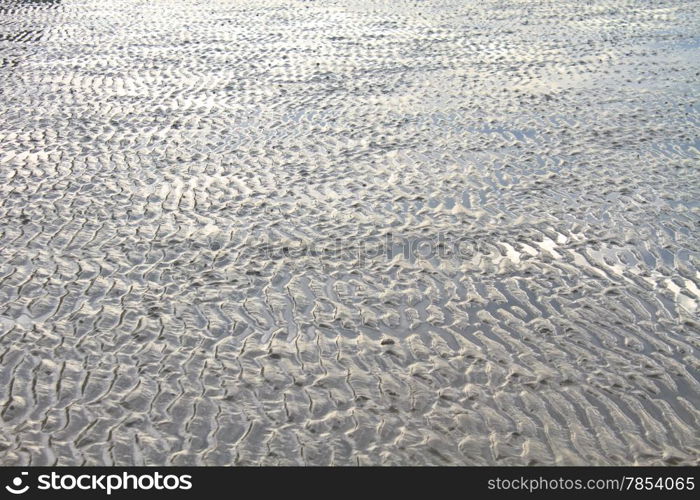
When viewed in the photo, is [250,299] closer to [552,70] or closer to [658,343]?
[658,343]

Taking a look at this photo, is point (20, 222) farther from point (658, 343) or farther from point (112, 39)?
point (112, 39)

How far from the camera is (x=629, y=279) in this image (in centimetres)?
741

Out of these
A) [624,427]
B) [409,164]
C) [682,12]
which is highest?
[624,427]

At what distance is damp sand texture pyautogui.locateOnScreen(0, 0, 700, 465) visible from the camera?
5633 millimetres

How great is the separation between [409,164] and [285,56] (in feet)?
20.1

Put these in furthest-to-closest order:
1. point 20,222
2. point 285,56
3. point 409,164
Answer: point 285,56 → point 409,164 → point 20,222

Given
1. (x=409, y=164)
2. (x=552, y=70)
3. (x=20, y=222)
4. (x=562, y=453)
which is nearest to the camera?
(x=562, y=453)

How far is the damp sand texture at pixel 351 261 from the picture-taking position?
563 centimetres

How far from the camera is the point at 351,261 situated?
7828mm

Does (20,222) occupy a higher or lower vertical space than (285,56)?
higher

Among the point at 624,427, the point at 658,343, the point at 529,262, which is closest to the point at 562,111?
the point at 529,262

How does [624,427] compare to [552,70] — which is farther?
[552,70]

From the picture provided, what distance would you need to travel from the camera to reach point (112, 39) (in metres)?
16.8

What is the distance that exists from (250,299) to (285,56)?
9086 mm
